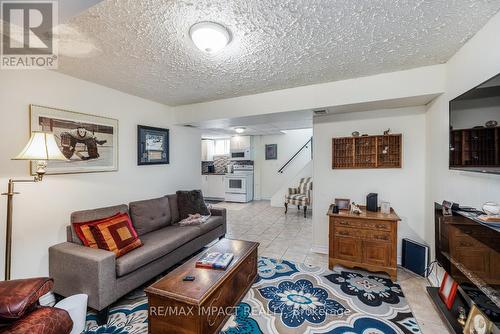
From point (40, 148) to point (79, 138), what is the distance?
2.53ft

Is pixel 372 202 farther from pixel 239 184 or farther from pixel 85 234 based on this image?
pixel 239 184

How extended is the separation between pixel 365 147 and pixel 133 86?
3.21 meters

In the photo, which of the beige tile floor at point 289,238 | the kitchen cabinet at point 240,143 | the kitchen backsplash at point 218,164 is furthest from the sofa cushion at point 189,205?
the kitchen backsplash at point 218,164

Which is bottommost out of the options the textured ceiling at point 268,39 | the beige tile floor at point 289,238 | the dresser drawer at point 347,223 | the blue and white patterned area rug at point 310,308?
the blue and white patterned area rug at point 310,308

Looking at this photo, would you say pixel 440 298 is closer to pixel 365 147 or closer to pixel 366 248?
pixel 366 248

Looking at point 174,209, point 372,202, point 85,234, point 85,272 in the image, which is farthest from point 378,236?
point 85,234

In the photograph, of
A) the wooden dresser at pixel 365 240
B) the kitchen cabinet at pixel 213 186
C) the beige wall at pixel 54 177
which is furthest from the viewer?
the kitchen cabinet at pixel 213 186

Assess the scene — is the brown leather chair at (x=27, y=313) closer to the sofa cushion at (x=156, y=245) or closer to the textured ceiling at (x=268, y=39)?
the sofa cushion at (x=156, y=245)

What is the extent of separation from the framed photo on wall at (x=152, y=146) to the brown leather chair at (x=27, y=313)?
6.78 feet

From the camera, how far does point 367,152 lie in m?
3.02

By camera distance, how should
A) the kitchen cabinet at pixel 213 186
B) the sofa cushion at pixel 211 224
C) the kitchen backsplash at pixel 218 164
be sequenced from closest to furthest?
the sofa cushion at pixel 211 224 < the kitchen cabinet at pixel 213 186 < the kitchen backsplash at pixel 218 164

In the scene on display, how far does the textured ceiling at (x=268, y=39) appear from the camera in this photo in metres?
1.39

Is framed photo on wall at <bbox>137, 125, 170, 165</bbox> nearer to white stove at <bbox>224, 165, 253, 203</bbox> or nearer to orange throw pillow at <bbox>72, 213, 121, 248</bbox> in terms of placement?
orange throw pillow at <bbox>72, 213, 121, 248</bbox>

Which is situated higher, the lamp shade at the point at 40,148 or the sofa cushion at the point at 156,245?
the lamp shade at the point at 40,148
